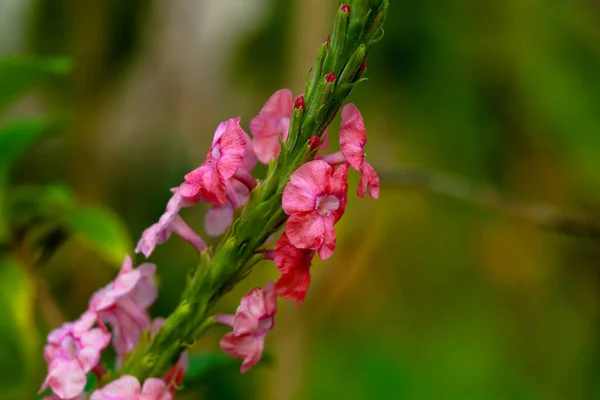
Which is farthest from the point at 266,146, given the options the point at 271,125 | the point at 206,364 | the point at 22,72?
the point at 22,72

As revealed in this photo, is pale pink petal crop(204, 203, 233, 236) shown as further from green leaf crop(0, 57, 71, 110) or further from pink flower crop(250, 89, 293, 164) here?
green leaf crop(0, 57, 71, 110)

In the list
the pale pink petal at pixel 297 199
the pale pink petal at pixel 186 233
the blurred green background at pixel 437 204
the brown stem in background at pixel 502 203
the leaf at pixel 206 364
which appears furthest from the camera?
the blurred green background at pixel 437 204

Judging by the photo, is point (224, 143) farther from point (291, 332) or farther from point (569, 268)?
point (569, 268)

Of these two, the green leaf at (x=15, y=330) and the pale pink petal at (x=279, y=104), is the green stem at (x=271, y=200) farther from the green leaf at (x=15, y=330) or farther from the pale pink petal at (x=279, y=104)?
the green leaf at (x=15, y=330)

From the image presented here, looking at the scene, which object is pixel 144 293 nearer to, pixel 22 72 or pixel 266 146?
pixel 266 146

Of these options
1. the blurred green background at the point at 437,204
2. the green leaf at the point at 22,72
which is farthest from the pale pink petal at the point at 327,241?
the blurred green background at the point at 437,204

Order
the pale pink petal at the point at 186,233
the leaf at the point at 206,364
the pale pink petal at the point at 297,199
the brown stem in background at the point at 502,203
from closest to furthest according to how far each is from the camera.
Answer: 1. the pale pink petal at the point at 297,199
2. the pale pink petal at the point at 186,233
3. the leaf at the point at 206,364
4. the brown stem in background at the point at 502,203

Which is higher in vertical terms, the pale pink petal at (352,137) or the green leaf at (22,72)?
the pale pink petal at (352,137)

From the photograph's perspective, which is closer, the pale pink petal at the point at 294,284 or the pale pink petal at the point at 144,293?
the pale pink petal at the point at 294,284
